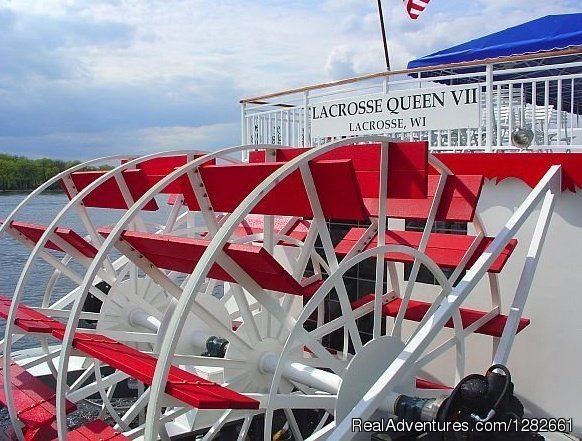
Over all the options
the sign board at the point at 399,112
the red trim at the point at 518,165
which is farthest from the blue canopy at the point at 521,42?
the red trim at the point at 518,165

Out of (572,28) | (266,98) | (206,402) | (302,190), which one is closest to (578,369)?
(302,190)

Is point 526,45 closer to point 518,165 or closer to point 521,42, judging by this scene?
point 521,42

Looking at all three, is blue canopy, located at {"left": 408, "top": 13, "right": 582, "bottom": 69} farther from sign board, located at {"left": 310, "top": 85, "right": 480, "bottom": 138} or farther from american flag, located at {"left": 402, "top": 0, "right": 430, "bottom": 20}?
sign board, located at {"left": 310, "top": 85, "right": 480, "bottom": 138}

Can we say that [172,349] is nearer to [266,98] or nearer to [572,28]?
[266,98]

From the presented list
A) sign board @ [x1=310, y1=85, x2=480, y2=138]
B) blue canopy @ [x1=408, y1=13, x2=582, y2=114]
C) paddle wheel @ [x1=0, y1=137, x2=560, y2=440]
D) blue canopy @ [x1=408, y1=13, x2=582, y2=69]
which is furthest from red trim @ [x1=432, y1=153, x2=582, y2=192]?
blue canopy @ [x1=408, y1=13, x2=582, y2=69]

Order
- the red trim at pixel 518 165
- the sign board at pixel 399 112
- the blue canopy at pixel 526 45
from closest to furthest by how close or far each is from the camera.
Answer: the red trim at pixel 518 165 → the sign board at pixel 399 112 → the blue canopy at pixel 526 45

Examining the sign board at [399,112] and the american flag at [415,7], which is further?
the american flag at [415,7]

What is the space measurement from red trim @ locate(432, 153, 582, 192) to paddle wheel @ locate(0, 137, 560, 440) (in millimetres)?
149

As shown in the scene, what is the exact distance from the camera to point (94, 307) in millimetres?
6891

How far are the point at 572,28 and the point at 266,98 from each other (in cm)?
361

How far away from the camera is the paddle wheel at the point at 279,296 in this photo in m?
3.23

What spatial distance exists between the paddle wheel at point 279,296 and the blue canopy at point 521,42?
121 inches

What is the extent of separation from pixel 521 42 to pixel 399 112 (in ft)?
9.94

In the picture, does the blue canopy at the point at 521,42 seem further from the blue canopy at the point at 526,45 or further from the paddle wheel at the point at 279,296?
the paddle wheel at the point at 279,296
